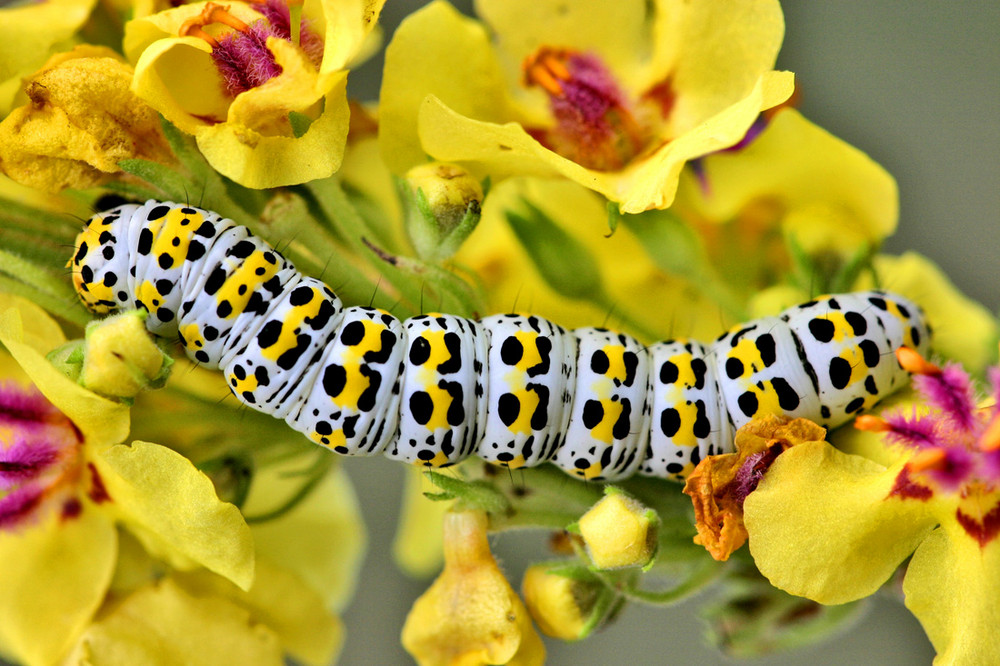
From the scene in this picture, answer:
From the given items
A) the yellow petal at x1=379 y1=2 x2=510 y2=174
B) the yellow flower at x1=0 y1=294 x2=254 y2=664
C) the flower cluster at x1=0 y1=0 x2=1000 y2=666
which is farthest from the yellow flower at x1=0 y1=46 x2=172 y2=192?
the yellow petal at x1=379 y1=2 x2=510 y2=174

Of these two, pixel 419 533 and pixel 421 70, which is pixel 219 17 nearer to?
pixel 421 70

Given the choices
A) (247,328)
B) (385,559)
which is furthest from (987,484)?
(385,559)

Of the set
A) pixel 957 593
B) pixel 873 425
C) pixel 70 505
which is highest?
pixel 873 425

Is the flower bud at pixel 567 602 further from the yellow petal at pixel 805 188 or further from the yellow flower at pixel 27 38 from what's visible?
the yellow flower at pixel 27 38

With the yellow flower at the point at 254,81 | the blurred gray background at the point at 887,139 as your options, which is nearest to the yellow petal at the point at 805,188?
the yellow flower at the point at 254,81

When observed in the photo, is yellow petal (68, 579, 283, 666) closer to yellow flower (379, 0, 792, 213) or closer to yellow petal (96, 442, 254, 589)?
yellow petal (96, 442, 254, 589)

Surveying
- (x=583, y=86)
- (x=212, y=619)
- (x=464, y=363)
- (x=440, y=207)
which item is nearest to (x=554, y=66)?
(x=583, y=86)
